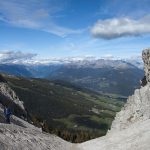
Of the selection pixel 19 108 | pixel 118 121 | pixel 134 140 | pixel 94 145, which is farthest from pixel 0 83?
pixel 134 140

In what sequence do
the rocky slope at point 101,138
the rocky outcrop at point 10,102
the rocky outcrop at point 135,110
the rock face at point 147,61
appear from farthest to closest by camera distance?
the rock face at point 147,61, the rocky outcrop at point 10,102, the rocky outcrop at point 135,110, the rocky slope at point 101,138

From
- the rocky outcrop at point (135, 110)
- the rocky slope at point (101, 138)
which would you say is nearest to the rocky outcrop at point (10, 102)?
the rocky outcrop at point (135, 110)

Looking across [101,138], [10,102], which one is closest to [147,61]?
[10,102]

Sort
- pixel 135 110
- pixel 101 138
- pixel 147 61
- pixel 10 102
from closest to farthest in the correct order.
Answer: pixel 101 138 → pixel 135 110 → pixel 10 102 → pixel 147 61

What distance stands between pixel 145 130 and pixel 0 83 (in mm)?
88108

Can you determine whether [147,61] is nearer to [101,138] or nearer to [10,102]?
[10,102]

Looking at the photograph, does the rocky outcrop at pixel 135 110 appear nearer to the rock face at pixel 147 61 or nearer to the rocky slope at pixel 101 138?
the rocky slope at pixel 101 138

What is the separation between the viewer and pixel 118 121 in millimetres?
110188

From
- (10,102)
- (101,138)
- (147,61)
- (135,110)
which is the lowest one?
(101,138)

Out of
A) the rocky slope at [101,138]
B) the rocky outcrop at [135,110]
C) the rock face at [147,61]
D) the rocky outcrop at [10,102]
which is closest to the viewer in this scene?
the rocky slope at [101,138]

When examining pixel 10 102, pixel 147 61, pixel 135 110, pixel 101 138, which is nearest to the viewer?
pixel 101 138

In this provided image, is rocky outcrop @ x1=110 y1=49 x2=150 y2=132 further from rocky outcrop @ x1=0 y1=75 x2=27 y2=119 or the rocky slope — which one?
rocky outcrop @ x1=0 y1=75 x2=27 y2=119

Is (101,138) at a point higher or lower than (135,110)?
lower

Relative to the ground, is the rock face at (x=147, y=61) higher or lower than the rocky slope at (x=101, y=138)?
higher
